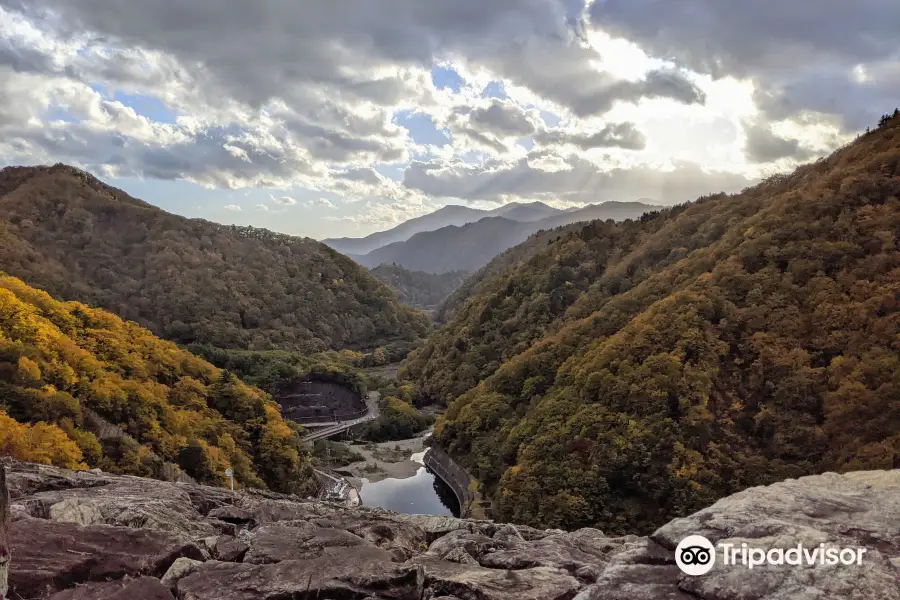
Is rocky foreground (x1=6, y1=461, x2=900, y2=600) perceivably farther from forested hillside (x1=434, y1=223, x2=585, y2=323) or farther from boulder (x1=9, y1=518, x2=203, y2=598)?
forested hillside (x1=434, y1=223, x2=585, y2=323)

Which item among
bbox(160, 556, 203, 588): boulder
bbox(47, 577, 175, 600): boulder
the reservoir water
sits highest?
bbox(47, 577, 175, 600): boulder

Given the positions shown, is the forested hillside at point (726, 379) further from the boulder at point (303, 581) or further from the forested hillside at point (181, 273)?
the forested hillside at point (181, 273)

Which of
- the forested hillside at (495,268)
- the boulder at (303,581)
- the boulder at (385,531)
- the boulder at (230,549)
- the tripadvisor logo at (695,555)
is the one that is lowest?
the boulder at (385,531)

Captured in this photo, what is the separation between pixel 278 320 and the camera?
121188 millimetres

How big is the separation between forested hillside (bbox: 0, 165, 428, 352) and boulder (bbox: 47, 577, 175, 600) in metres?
99.8

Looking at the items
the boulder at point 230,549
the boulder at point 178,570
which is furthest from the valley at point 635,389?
the boulder at point 178,570

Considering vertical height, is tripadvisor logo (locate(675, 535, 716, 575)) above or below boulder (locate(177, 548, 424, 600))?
above

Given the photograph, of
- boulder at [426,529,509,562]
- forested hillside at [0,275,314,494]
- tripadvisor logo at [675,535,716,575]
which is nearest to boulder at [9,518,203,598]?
boulder at [426,529,509,562]

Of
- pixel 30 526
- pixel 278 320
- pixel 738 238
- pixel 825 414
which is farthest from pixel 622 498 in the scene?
pixel 278 320

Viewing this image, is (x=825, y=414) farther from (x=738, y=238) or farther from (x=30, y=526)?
(x=30, y=526)

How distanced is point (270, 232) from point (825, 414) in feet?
535

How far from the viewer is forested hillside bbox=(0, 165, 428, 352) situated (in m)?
104

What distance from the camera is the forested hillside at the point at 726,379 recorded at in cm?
2736

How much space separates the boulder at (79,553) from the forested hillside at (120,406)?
12.4 meters
